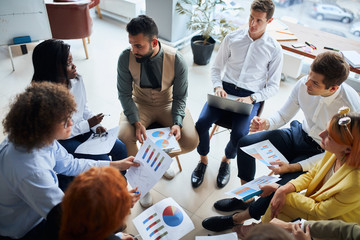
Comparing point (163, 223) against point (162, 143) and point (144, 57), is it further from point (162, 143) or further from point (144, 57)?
point (144, 57)

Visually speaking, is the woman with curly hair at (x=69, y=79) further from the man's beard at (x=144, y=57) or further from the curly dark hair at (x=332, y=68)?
the curly dark hair at (x=332, y=68)

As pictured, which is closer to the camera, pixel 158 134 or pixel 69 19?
pixel 158 134

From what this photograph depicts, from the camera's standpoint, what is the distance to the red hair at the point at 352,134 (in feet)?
4.93

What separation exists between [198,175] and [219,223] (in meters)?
0.51

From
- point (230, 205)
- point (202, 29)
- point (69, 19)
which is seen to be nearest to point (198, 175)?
point (230, 205)

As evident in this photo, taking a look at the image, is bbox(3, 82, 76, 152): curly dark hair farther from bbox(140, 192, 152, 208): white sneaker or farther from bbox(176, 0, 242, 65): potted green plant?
bbox(176, 0, 242, 65): potted green plant

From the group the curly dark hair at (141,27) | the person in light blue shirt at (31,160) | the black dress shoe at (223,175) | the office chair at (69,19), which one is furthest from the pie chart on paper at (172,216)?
the office chair at (69,19)

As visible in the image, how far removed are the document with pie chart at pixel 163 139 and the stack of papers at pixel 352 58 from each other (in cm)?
178

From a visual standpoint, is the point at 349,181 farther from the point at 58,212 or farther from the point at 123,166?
the point at 58,212

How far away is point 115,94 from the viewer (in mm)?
3641

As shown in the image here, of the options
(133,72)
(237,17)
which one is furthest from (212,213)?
(237,17)

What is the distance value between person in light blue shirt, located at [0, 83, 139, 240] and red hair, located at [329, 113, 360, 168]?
4.47 ft

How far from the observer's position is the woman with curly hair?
1.96 meters

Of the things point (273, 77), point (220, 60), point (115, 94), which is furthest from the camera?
point (115, 94)
